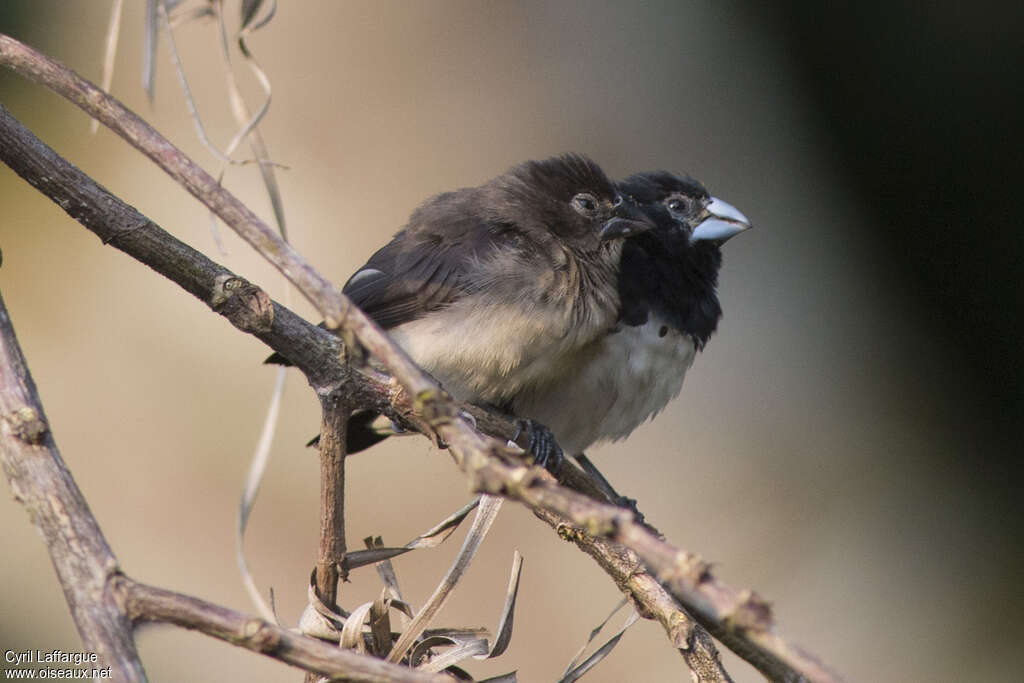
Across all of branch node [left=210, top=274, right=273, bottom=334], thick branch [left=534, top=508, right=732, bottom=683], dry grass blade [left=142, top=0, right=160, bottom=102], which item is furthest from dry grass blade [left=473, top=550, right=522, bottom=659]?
dry grass blade [left=142, top=0, right=160, bottom=102]

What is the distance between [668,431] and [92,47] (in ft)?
11.4

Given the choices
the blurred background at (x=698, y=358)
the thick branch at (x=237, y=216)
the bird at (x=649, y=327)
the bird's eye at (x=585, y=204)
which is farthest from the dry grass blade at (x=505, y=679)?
the blurred background at (x=698, y=358)

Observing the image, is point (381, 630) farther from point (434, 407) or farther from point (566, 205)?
point (566, 205)

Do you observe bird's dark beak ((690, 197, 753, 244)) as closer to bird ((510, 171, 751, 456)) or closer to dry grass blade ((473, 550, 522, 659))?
bird ((510, 171, 751, 456))

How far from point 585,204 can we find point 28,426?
251cm

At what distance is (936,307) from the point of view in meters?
6.05

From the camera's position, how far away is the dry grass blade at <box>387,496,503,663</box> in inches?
71.9

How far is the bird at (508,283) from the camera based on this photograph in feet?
10.4

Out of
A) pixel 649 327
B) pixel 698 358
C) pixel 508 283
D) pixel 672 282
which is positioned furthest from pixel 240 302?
pixel 698 358

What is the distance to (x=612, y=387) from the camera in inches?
147

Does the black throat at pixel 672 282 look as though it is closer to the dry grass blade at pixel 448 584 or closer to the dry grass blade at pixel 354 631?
the dry grass blade at pixel 448 584

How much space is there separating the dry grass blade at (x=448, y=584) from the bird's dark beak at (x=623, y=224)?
1583 millimetres

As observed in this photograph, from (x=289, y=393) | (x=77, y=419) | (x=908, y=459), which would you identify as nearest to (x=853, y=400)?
(x=908, y=459)

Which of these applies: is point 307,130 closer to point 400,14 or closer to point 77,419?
point 400,14
